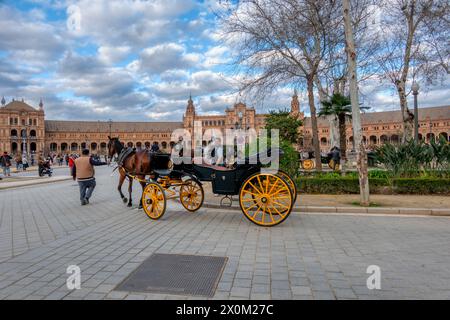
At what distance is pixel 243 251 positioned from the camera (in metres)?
4.99

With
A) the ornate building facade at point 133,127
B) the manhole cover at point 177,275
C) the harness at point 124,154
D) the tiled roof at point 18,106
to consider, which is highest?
the tiled roof at point 18,106

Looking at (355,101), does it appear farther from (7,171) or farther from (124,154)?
(7,171)

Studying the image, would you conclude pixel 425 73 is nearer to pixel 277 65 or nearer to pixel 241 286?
pixel 277 65

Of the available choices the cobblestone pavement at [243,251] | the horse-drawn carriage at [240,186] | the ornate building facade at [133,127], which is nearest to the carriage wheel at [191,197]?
the horse-drawn carriage at [240,186]

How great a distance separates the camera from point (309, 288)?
3572mm

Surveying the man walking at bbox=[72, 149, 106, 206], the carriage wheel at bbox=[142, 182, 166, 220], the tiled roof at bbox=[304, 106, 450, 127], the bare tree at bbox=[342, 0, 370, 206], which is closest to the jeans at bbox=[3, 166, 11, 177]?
the man walking at bbox=[72, 149, 106, 206]

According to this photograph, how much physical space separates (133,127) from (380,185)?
125m

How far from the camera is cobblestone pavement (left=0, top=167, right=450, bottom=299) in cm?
355

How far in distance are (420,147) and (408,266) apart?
31.8 feet

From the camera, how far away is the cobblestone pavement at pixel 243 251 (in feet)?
11.7

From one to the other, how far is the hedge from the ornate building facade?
85.2 meters

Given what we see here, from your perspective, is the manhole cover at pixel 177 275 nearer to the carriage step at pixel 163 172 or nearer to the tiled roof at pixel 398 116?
the carriage step at pixel 163 172

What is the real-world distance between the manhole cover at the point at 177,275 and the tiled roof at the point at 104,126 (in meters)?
123

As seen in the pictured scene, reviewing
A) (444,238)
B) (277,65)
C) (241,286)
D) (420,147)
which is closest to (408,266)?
(444,238)
